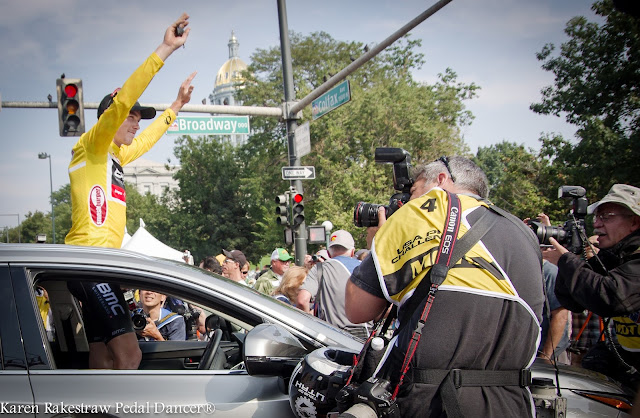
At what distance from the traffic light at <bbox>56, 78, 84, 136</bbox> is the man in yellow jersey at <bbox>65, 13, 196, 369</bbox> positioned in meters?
7.82

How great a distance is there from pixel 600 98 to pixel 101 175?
18907 millimetres

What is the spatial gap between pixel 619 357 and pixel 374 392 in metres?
2.45

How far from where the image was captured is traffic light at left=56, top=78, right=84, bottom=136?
10820 mm

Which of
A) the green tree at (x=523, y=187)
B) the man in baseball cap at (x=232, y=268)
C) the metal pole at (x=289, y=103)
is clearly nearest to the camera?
the man in baseball cap at (x=232, y=268)

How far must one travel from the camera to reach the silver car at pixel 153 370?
7.43 ft

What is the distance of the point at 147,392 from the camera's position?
2324 mm

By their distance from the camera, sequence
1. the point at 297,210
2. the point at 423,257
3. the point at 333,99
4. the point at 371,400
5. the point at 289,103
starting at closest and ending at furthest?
1. the point at 371,400
2. the point at 423,257
3. the point at 333,99
4. the point at 289,103
5. the point at 297,210

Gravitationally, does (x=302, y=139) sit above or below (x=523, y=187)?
above

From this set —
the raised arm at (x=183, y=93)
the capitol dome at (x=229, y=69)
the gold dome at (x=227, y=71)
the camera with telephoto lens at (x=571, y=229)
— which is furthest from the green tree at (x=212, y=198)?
the gold dome at (x=227, y=71)

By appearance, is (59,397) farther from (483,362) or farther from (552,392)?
(552,392)

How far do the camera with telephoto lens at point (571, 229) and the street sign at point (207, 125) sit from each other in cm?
944

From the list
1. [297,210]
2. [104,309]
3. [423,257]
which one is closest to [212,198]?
[297,210]

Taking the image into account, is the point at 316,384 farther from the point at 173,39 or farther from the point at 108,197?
the point at 173,39

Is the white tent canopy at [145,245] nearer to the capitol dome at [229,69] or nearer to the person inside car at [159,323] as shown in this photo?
the person inside car at [159,323]
